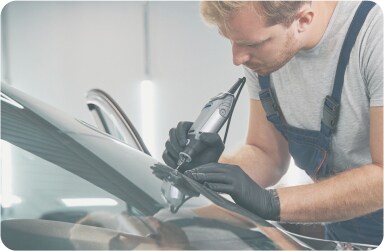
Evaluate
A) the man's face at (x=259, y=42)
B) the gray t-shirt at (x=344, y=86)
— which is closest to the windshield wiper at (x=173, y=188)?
the man's face at (x=259, y=42)

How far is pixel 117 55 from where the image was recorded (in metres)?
5.19

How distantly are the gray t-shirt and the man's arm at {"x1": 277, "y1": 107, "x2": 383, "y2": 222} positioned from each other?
0.10 m

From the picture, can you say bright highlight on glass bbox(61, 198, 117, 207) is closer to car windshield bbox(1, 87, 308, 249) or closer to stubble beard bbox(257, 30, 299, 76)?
car windshield bbox(1, 87, 308, 249)

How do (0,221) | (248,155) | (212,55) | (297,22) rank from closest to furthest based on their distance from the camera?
(0,221), (297,22), (248,155), (212,55)

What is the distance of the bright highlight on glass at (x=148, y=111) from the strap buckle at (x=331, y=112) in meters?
3.21

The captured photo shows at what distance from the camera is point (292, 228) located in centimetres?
129

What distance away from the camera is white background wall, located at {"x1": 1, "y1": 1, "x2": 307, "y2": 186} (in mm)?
4840

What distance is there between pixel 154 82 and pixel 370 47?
12.4 ft

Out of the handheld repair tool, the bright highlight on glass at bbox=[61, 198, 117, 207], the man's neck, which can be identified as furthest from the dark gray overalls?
the bright highlight on glass at bbox=[61, 198, 117, 207]

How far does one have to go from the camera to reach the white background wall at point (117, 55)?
4.84 m

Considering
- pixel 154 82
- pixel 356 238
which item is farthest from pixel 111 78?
pixel 356 238

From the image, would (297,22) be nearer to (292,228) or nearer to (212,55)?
(292,228)

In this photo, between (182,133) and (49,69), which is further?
(49,69)

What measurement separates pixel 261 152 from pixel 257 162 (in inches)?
1.6
